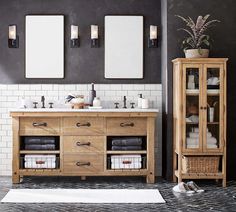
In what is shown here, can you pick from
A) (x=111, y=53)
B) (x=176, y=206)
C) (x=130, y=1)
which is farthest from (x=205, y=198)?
(x=130, y=1)

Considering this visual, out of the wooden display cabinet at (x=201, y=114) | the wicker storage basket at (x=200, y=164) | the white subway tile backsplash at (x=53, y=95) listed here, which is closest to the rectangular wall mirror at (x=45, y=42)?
the white subway tile backsplash at (x=53, y=95)

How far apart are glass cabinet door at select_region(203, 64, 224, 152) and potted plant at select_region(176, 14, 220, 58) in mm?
254

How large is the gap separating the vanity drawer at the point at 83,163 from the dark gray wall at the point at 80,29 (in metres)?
1.36

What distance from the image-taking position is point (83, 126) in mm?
7648

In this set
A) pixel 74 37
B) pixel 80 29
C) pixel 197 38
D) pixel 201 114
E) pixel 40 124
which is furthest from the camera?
pixel 80 29

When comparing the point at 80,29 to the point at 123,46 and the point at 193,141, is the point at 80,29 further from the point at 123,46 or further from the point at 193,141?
the point at 193,141

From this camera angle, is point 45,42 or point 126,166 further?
point 45,42

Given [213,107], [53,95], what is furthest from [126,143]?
[53,95]

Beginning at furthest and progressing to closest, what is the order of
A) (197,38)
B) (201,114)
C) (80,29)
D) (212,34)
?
1. (80,29)
2. (212,34)
3. (197,38)
4. (201,114)

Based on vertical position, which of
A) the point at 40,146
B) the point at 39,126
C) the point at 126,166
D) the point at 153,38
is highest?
the point at 153,38

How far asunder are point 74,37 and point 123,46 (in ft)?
2.55

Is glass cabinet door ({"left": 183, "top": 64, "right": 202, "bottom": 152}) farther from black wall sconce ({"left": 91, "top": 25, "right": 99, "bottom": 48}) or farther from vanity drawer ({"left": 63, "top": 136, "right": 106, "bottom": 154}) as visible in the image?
black wall sconce ({"left": 91, "top": 25, "right": 99, "bottom": 48})

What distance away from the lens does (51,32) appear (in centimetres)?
838

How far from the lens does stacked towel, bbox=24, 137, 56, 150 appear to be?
767 centimetres
